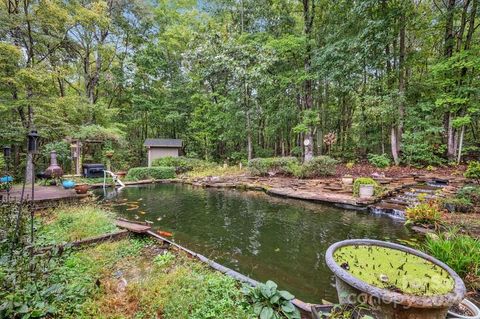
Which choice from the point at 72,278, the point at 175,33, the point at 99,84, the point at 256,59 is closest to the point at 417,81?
the point at 256,59

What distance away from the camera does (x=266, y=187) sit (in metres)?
10.3

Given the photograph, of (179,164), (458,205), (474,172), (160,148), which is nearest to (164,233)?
(458,205)

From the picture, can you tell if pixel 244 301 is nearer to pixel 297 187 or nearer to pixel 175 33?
pixel 297 187

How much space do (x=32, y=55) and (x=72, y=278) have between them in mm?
11407

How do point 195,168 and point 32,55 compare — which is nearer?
point 32,55

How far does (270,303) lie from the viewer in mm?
2219

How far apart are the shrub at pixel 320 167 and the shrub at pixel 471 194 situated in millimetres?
4985

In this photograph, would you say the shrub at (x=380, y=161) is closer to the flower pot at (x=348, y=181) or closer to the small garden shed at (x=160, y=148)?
the flower pot at (x=348, y=181)

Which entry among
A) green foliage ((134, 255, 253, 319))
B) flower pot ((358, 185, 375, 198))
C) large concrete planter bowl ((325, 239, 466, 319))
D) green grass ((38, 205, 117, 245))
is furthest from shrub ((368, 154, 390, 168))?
green grass ((38, 205, 117, 245))

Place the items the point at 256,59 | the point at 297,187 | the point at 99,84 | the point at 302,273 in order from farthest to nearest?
the point at 99,84 < the point at 256,59 < the point at 297,187 < the point at 302,273

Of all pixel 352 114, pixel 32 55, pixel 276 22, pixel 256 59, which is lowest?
pixel 352 114

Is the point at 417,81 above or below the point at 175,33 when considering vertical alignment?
below

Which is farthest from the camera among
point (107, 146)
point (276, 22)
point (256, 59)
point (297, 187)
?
point (107, 146)

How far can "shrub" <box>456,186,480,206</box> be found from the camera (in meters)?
5.78
